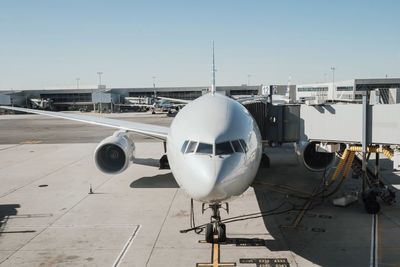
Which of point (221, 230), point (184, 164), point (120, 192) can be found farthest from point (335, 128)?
point (120, 192)

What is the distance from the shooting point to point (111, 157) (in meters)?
18.1

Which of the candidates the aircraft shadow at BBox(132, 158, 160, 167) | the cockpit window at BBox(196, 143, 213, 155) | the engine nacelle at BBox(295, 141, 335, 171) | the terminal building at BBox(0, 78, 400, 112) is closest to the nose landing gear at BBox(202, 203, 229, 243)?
the cockpit window at BBox(196, 143, 213, 155)

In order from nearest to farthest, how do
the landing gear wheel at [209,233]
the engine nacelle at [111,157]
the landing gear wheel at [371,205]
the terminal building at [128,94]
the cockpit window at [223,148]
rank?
1. the cockpit window at [223,148]
2. the landing gear wheel at [209,233]
3. the landing gear wheel at [371,205]
4. the engine nacelle at [111,157]
5. the terminal building at [128,94]

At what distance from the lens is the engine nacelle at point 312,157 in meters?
17.2

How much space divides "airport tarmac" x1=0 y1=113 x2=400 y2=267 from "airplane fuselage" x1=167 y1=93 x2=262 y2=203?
2298 millimetres

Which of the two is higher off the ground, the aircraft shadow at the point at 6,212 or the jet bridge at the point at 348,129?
the jet bridge at the point at 348,129

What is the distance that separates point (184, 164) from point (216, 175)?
1.09 meters

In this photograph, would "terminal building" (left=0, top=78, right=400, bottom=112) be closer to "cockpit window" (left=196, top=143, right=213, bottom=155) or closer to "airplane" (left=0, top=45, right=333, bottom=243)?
"airplane" (left=0, top=45, right=333, bottom=243)

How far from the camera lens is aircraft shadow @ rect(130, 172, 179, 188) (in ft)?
59.5

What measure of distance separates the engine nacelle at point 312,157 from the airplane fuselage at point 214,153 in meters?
6.99

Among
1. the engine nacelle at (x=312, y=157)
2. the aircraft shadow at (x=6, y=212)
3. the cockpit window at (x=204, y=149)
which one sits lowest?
the aircraft shadow at (x=6, y=212)

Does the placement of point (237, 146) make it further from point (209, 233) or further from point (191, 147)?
point (209, 233)

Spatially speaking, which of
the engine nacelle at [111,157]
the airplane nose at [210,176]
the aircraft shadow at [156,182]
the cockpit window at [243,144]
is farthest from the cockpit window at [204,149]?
the aircraft shadow at [156,182]

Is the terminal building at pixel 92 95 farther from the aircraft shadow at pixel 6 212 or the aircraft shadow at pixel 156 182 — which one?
the aircraft shadow at pixel 6 212
